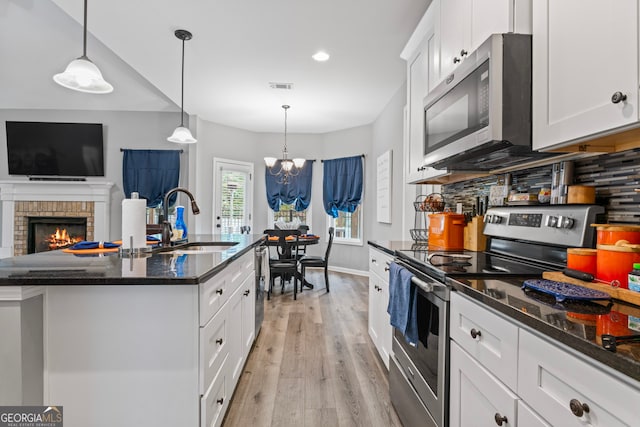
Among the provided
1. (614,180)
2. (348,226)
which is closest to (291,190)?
(348,226)

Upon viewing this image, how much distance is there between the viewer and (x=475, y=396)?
3.44 ft

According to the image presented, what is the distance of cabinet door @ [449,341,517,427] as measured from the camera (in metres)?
0.89

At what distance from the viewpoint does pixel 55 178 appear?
17.3 feet

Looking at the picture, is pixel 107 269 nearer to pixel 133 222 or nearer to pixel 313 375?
pixel 133 222

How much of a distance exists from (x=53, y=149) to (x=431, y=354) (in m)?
6.37

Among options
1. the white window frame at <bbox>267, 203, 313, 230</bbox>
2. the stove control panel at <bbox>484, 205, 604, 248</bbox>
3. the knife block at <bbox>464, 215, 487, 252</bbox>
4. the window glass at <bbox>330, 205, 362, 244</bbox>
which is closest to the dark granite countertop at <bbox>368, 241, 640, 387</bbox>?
the stove control panel at <bbox>484, 205, 604, 248</bbox>

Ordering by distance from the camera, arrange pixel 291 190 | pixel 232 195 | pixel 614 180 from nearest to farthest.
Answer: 1. pixel 614 180
2. pixel 232 195
3. pixel 291 190

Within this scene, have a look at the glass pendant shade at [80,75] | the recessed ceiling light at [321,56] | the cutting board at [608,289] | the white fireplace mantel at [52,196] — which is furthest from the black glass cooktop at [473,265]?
the white fireplace mantel at [52,196]

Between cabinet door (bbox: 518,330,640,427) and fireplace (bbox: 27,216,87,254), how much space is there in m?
6.24

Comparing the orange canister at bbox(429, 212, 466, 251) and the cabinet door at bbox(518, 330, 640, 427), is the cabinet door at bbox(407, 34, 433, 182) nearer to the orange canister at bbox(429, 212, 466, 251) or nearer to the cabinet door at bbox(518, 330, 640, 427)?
the orange canister at bbox(429, 212, 466, 251)

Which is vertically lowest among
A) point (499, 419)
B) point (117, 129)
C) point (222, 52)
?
point (499, 419)

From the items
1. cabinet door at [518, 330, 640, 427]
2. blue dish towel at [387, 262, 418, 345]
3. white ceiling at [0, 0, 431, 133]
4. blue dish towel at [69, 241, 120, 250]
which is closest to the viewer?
cabinet door at [518, 330, 640, 427]

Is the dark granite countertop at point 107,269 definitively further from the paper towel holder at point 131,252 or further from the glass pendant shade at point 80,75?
the glass pendant shade at point 80,75

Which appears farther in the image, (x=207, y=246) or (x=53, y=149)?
(x=53, y=149)
